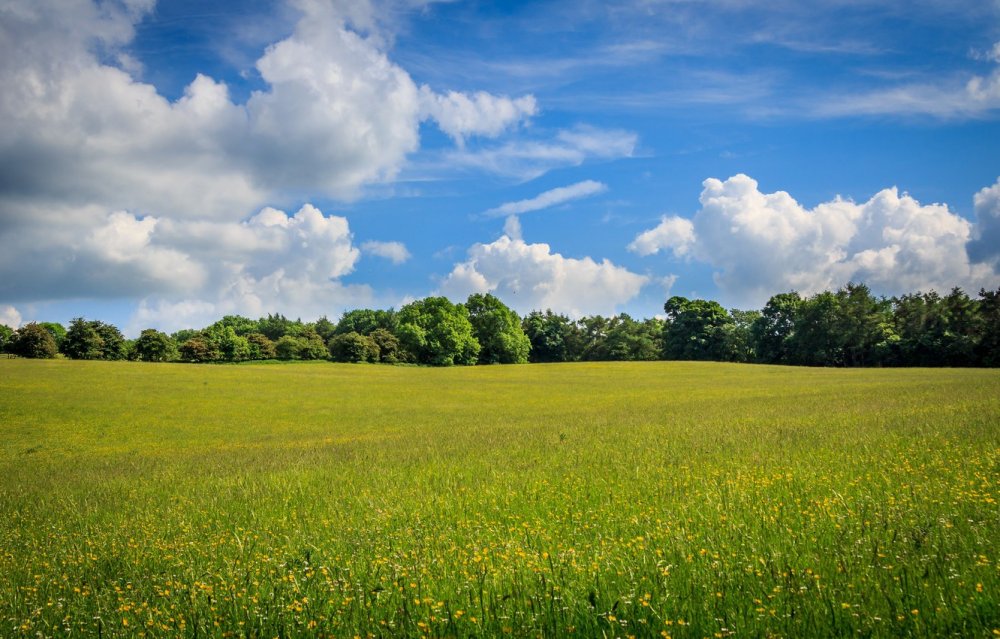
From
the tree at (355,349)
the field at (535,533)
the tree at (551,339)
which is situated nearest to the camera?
the field at (535,533)

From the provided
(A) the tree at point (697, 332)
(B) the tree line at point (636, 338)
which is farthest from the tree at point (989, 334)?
(A) the tree at point (697, 332)

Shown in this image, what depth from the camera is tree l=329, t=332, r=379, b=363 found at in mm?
96188

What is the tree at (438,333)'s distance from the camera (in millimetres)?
100188

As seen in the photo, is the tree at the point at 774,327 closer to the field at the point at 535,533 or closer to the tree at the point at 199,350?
the field at the point at 535,533

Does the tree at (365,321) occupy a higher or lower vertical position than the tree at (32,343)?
higher

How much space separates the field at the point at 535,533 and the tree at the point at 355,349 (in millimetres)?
76086

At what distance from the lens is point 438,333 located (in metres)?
102

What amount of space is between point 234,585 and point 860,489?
910 centimetres

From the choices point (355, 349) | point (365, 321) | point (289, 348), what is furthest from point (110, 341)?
point (365, 321)

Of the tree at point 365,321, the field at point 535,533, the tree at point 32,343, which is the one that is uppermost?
the tree at point 365,321

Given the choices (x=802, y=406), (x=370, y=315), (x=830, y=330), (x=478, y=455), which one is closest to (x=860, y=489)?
(x=478, y=455)

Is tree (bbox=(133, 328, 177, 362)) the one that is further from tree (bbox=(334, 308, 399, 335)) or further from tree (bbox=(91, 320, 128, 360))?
tree (bbox=(334, 308, 399, 335))

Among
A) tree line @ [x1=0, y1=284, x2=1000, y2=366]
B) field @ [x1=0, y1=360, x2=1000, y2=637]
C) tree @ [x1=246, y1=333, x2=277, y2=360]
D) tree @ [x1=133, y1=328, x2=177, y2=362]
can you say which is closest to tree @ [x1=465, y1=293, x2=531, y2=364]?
tree line @ [x1=0, y1=284, x2=1000, y2=366]

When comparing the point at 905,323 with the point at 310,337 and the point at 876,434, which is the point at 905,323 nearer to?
the point at 876,434
